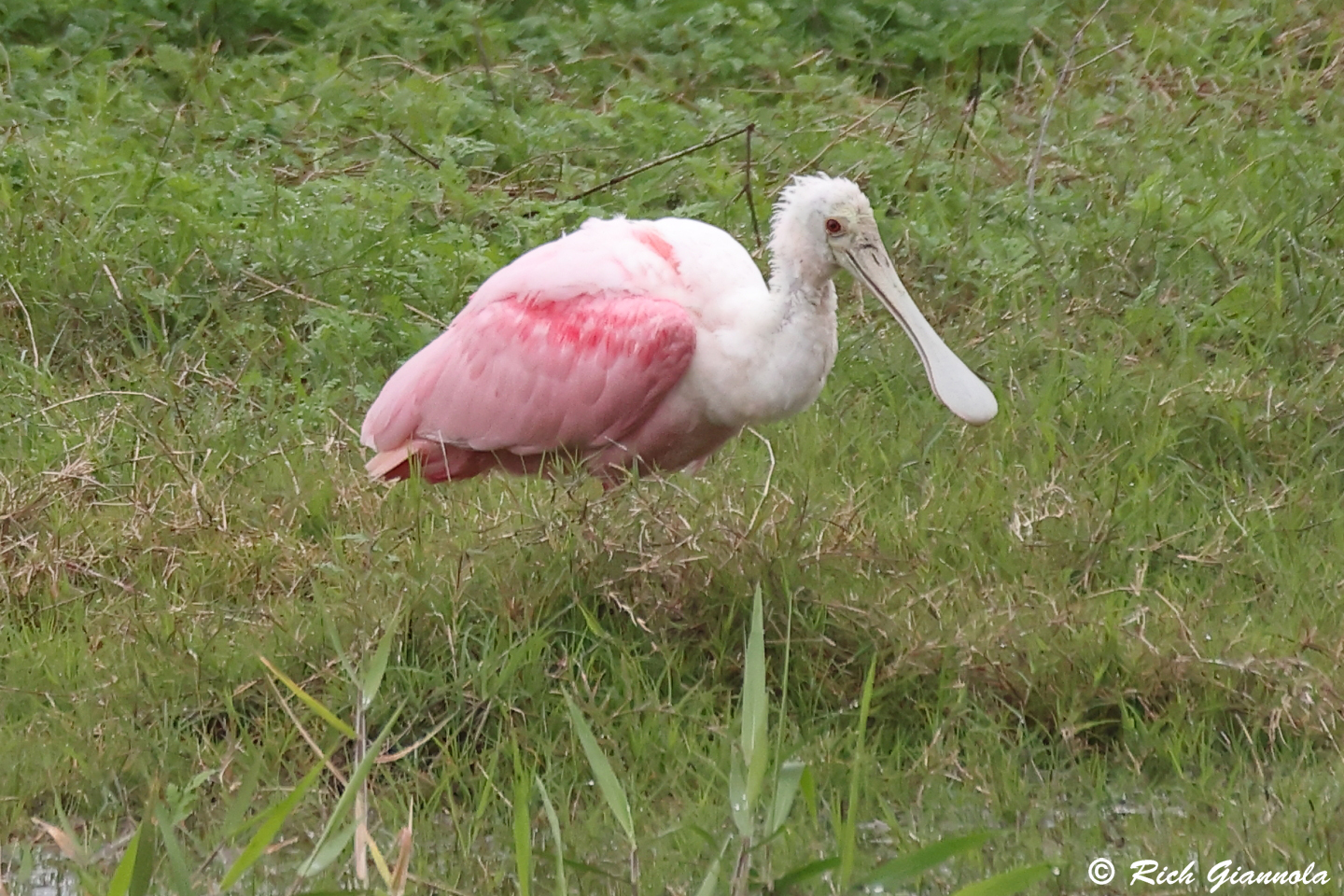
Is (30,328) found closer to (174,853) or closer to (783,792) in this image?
(174,853)

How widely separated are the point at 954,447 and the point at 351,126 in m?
3.02

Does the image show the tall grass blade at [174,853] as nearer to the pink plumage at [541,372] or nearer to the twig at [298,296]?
the pink plumage at [541,372]

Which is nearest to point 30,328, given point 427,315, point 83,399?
point 83,399

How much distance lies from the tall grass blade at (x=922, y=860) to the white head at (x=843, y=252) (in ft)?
7.54

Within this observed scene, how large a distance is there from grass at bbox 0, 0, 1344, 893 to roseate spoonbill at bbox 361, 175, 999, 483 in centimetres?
18

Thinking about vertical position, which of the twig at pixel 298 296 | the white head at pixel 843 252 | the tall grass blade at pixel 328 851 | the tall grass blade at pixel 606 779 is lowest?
the twig at pixel 298 296

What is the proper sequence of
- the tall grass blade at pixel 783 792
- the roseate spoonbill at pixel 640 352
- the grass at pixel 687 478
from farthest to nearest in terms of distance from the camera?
1. the roseate spoonbill at pixel 640 352
2. the grass at pixel 687 478
3. the tall grass blade at pixel 783 792

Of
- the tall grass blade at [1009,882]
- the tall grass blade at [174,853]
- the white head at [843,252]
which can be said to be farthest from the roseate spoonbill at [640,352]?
the tall grass blade at [174,853]

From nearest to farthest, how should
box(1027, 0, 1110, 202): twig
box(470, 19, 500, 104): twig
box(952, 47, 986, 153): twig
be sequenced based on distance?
box(1027, 0, 1110, 202): twig, box(952, 47, 986, 153): twig, box(470, 19, 500, 104): twig

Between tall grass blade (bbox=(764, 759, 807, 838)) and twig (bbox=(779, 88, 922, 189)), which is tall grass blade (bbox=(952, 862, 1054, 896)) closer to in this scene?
tall grass blade (bbox=(764, 759, 807, 838))

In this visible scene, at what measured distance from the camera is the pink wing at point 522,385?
190 inches

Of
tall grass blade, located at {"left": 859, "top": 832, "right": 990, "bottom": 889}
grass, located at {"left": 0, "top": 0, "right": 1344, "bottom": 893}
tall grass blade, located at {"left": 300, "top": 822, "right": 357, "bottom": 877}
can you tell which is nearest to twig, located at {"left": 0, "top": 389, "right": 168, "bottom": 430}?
grass, located at {"left": 0, "top": 0, "right": 1344, "bottom": 893}

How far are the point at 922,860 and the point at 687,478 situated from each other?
2.39 metres

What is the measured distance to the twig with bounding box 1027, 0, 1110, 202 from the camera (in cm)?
661
